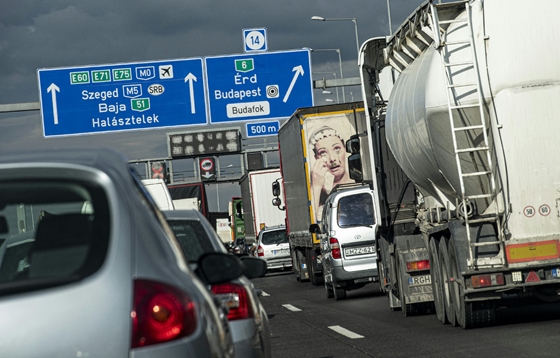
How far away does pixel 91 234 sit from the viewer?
353cm

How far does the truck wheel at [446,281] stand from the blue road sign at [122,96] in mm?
17819

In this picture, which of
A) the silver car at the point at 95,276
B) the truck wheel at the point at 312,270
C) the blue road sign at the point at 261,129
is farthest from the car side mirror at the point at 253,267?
the blue road sign at the point at 261,129

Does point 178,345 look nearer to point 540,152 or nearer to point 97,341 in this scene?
point 97,341

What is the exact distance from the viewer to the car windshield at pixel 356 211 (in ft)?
62.0

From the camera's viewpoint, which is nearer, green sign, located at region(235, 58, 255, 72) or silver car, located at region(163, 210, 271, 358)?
silver car, located at region(163, 210, 271, 358)

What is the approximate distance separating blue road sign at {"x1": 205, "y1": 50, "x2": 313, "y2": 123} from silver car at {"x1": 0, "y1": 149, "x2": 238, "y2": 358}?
25810mm

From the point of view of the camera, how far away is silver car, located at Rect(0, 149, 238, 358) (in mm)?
3246

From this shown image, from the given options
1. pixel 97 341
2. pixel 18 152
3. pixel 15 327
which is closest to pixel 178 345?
pixel 97 341

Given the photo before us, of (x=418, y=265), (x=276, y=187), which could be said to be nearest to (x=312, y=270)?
(x=276, y=187)

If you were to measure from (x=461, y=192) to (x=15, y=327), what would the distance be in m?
8.28

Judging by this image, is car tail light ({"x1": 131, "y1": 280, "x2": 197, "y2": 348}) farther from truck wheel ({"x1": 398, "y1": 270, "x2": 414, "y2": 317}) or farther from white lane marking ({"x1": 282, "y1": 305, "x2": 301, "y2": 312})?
white lane marking ({"x1": 282, "y1": 305, "x2": 301, "y2": 312})

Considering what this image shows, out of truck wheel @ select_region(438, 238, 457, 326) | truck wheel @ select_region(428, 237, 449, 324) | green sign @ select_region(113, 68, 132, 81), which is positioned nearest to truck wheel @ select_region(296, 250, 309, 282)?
green sign @ select_region(113, 68, 132, 81)

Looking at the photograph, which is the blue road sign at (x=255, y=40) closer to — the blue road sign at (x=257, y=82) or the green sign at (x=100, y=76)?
the blue road sign at (x=257, y=82)

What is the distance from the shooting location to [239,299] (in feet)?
20.4
